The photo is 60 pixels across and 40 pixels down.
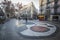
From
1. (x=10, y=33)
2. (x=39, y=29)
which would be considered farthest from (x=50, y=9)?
(x=10, y=33)

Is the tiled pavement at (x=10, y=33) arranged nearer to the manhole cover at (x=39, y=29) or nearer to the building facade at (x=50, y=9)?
the manhole cover at (x=39, y=29)

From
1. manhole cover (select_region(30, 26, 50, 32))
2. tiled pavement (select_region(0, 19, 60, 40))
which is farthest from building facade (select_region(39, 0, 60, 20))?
tiled pavement (select_region(0, 19, 60, 40))

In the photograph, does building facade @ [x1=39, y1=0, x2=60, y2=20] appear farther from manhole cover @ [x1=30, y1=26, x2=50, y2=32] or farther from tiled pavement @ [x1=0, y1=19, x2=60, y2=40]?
tiled pavement @ [x1=0, y1=19, x2=60, y2=40]

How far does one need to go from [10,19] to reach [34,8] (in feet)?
1.65

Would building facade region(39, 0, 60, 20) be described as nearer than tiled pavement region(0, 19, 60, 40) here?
No

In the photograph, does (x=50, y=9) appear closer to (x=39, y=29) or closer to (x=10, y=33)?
(x=39, y=29)

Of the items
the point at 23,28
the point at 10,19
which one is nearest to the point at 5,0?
the point at 10,19

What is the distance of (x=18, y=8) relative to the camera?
5.78 ft

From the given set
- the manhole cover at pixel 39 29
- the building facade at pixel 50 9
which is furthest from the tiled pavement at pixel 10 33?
the building facade at pixel 50 9

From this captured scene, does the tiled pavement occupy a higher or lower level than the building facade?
lower

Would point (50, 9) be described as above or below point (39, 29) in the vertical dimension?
above

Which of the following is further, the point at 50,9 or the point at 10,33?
the point at 50,9

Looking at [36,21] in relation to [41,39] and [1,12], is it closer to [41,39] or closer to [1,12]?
[41,39]

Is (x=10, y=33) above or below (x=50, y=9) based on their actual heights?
below
